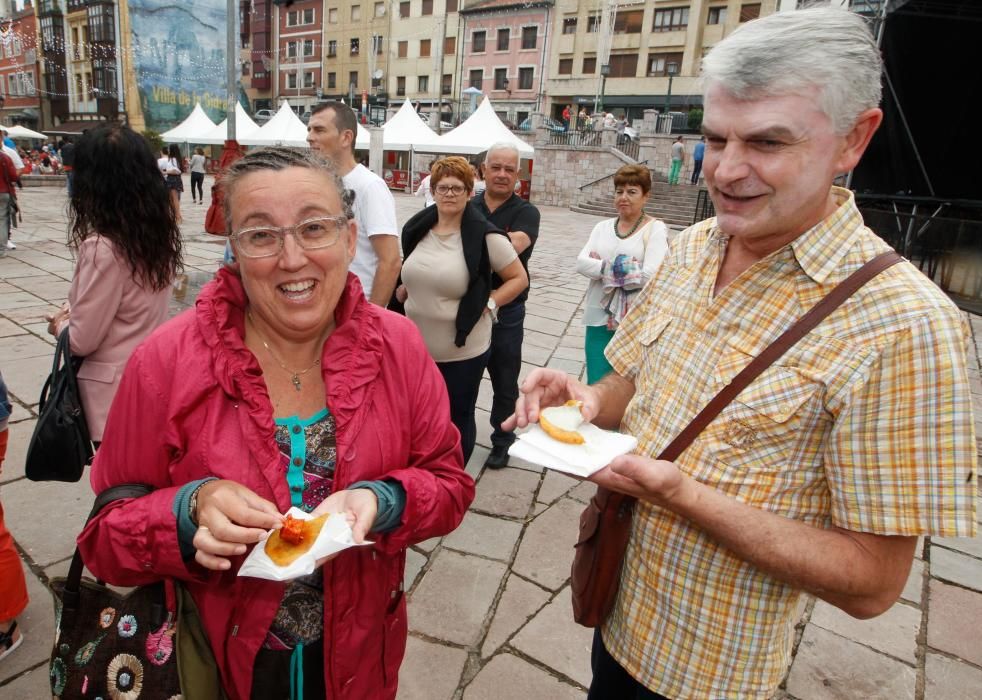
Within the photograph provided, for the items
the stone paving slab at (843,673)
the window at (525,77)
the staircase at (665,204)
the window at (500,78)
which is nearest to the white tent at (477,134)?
the staircase at (665,204)

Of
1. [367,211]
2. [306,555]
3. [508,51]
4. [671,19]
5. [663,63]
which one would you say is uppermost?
[671,19]

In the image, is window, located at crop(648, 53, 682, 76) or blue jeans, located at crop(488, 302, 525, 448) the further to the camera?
window, located at crop(648, 53, 682, 76)

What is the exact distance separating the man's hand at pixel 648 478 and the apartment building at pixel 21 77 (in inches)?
2446

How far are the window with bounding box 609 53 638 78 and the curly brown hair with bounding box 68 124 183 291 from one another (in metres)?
42.6

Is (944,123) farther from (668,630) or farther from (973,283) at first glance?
(668,630)

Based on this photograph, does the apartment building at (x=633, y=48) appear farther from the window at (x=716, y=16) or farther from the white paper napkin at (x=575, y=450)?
the white paper napkin at (x=575, y=450)

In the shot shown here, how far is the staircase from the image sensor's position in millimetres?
19203

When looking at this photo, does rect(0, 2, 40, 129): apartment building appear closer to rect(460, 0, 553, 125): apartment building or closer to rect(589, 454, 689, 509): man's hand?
rect(460, 0, 553, 125): apartment building

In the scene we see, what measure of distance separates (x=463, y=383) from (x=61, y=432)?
1795 millimetres

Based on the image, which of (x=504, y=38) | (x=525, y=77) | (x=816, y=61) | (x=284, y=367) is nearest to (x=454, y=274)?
(x=284, y=367)

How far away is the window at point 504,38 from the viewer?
4344cm

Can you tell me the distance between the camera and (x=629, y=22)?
128 feet

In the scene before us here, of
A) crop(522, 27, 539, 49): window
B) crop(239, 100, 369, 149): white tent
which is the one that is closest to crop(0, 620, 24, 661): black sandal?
crop(239, 100, 369, 149): white tent

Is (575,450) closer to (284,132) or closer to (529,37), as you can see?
(284,132)
